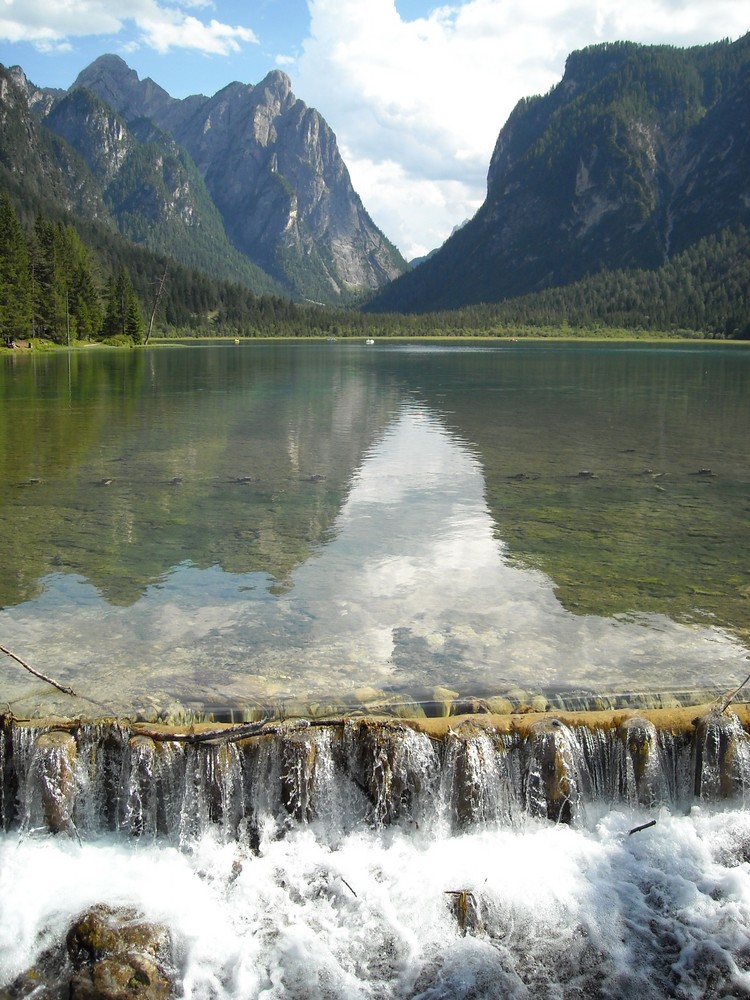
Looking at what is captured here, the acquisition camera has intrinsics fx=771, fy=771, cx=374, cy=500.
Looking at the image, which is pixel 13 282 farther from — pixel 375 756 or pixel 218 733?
pixel 375 756

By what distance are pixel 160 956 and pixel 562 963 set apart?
461 centimetres

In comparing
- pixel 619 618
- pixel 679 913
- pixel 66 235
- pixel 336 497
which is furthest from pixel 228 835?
pixel 66 235

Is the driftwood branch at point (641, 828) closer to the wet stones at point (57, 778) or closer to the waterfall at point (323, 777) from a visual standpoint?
the waterfall at point (323, 777)

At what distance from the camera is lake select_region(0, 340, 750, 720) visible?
1270cm

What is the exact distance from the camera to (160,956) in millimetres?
8883

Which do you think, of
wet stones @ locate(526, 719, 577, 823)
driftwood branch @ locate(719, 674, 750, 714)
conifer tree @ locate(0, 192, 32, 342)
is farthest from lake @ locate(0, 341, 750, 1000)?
conifer tree @ locate(0, 192, 32, 342)

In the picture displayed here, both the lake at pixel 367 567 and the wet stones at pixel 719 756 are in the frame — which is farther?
the lake at pixel 367 567

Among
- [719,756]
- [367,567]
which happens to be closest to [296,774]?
[719,756]

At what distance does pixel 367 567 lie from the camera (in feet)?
61.8

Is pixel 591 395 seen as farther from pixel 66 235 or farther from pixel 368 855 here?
pixel 66 235

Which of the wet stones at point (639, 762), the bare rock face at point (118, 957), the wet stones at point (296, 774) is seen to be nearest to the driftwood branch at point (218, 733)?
the wet stones at point (296, 774)

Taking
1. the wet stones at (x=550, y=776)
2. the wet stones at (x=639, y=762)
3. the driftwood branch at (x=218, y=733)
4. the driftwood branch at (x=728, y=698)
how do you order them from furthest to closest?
the driftwood branch at (x=728, y=698) → the wet stones at (x=639, y=762) → the wet stones at (x=550, y=776) → the driftwood branch at (x=218, y=733)

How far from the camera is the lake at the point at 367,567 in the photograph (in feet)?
41.7

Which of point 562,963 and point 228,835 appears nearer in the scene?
point 562,963
